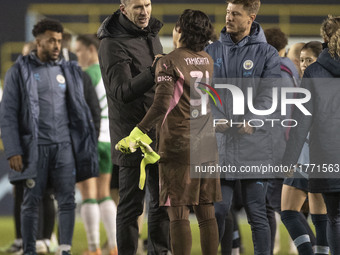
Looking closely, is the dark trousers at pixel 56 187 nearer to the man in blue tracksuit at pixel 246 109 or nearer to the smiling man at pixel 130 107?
the smiling man at pixel 130 107

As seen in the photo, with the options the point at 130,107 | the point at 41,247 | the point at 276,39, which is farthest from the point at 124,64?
the point at 41,247

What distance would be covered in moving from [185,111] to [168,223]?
29.4 inches

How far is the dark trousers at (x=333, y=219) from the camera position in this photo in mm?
4453

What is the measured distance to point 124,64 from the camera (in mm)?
4410

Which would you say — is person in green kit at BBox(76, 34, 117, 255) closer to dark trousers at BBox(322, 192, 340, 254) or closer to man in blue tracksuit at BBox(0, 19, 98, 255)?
man in blue tracksuit at BBox(0, 19, 98, 255)

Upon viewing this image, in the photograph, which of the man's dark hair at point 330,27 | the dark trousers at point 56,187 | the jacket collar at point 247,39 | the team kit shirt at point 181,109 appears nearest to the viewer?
the team kit shirt at point 181,109

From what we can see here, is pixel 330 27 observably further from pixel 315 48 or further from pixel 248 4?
pixel 315 48

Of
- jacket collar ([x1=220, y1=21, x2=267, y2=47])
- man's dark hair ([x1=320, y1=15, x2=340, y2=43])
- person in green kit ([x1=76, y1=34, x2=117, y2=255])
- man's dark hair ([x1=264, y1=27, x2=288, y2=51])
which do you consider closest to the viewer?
man's dark hair ([x1=320, y1=15, x2=340, y2=43])

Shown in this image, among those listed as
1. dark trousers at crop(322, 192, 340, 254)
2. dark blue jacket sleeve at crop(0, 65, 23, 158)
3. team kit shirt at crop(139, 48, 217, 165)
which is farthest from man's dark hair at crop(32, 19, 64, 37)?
dark trousers at crop(322, 192, 340, 254)

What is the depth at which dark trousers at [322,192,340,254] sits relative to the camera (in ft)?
14.6

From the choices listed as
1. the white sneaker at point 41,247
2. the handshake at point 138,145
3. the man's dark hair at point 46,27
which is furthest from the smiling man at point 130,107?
the white sneaker at point 41,247

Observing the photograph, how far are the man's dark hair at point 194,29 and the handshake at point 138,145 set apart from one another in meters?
0.58

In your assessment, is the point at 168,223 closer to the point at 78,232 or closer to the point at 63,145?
the point at 63,145

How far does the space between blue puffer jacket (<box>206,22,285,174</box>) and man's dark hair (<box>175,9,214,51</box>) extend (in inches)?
18.4
